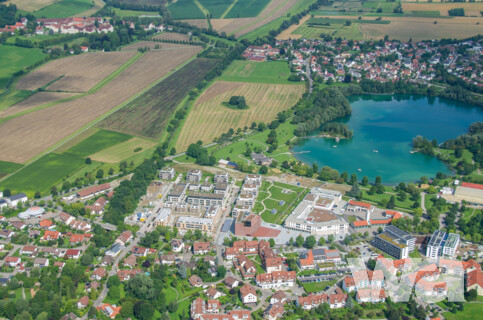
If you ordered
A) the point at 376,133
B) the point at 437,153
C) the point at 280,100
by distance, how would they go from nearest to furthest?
1. the point at 437,153
2. the point at 376,133
3. the point at 280,100

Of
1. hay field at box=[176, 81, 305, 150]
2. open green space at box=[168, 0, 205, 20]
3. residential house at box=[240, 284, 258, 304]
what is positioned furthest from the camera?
open green space at box=[168, 0, 205, 20]

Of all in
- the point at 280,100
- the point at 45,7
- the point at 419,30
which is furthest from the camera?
the point at 45,7

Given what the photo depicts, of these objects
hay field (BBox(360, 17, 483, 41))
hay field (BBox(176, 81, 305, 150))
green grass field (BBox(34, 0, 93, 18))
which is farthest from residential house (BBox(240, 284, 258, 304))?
green grass field (BBox(34, 0, 93, 18))

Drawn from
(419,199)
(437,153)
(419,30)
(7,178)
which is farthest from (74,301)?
(419,30)

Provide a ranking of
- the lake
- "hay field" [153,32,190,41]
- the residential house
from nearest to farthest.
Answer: the residential house, the lake, "hay field" [153,32,190,41]

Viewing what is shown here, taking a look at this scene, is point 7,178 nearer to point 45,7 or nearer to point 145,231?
point 145,231

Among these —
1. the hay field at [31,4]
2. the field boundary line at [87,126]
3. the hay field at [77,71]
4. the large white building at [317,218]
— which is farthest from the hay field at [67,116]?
the hay field at [31,4]

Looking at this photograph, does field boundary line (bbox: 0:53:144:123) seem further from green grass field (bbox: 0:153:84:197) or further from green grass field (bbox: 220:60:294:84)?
green grass field (bbox: 220:60:294:84)
